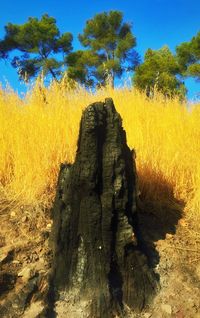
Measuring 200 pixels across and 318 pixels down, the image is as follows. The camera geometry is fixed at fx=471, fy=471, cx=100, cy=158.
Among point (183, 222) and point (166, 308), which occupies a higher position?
point (183, 222)

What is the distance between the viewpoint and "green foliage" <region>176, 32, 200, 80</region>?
733 inches

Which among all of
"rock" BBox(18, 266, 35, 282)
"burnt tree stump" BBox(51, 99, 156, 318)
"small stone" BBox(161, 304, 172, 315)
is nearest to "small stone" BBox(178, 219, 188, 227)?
"burnt tree stump" BBox(51, 99, 156, 318)

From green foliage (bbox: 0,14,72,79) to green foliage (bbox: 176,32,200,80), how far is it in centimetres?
562

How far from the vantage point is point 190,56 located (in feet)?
64.1

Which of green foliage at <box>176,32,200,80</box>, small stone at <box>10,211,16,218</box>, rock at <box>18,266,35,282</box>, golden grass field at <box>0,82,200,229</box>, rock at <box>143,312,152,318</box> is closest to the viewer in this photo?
rock at <box>143,312,152,318</box>

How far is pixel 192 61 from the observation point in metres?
19.6

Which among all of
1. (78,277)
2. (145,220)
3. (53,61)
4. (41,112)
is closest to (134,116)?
(41,112)

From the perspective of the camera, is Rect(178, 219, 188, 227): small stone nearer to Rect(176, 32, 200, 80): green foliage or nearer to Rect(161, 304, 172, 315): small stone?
Rect(161, 304, 172, 315): small stone

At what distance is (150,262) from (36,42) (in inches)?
785

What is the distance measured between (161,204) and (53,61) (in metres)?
18.1

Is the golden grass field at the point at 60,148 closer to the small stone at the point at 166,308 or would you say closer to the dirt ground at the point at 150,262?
the dirt ground at the point at 150,262

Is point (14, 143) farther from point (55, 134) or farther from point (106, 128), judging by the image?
point (106, 128)

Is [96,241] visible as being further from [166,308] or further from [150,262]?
[166,308]

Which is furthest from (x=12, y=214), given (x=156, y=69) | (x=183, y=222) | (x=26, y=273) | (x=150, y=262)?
(x=156, y=69)
